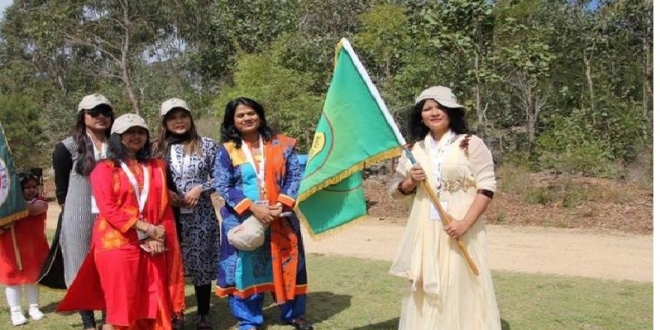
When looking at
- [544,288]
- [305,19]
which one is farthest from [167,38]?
[544,288]

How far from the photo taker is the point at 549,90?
17.2 metres

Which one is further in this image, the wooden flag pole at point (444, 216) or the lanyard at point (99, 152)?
the lanyard at point (99, 152)

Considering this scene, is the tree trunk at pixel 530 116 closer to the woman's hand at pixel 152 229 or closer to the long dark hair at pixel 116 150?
the woman's hand at pixel 152 229

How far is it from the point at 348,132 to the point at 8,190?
8.71 ft

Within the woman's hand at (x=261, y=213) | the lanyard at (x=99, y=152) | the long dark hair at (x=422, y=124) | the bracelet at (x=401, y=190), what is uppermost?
the long dark hair at (x=422, y=124)

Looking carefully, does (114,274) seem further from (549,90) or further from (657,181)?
(549,90)

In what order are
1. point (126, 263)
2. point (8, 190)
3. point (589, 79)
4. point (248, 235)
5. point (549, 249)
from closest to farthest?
point (126, 263) < point (248, 235) < point (8, 190) < point (549, 249) < point (589, 79)

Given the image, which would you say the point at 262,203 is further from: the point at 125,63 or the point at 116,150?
the point at 125,63

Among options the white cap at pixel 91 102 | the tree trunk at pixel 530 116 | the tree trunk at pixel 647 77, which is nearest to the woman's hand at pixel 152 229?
the white cap at pixel 91 102

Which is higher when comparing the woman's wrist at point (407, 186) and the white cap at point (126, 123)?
the white cap at point (126, 123)

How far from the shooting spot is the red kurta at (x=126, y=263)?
403cm

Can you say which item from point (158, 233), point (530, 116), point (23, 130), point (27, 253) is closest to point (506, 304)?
point (158, 233)

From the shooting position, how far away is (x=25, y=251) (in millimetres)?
5344

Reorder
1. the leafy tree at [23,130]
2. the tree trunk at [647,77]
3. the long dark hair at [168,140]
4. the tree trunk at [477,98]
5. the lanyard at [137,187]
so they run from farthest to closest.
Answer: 1. the leafy tree at [23,130]
2. the tree trunk at [647,77]
3. the tree trunk at [477,98]
4. the long dark hair at [168,140]
5. the lanyard at [137,187]
